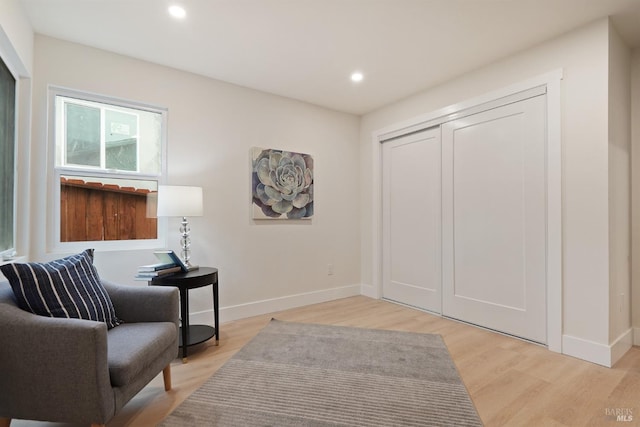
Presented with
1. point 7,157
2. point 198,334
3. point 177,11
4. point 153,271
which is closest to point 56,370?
point 153,271

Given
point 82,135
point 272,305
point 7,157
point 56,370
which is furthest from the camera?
point 272,305

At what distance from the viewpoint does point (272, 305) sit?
11.6 ft

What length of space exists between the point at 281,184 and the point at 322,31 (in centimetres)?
166

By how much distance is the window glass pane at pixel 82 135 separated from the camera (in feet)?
8.48

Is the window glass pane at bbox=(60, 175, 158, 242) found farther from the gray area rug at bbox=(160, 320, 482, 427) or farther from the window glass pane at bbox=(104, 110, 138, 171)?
the gray area rug at bbox=(160, 320, 482, 427)

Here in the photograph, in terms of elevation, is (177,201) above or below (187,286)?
above

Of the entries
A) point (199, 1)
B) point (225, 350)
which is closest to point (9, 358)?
point (225, 350)

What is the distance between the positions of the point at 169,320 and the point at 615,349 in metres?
3.05

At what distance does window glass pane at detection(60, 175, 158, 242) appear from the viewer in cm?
256

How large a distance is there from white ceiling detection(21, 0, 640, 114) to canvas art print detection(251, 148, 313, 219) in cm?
84

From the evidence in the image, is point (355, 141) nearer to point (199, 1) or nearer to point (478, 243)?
point (478, 243)

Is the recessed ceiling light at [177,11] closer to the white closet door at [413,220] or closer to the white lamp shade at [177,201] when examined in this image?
the white lamp shade at [177,201]

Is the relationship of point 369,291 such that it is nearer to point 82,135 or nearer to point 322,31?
point 322,31

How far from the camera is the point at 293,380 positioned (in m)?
2.03
